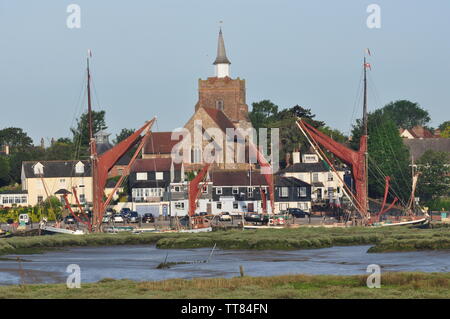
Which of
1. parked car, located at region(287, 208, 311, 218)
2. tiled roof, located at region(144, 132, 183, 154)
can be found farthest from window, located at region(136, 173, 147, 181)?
parked car, located at region(287, 208, 311, 218)

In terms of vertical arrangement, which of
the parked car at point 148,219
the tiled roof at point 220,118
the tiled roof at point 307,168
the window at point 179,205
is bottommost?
the parked car at point 148,219

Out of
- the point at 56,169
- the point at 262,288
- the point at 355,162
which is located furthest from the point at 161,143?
the point at 262,288

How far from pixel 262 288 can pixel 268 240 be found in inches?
1419

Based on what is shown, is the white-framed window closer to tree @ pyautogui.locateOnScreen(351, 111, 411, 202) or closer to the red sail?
tree @ pyautogui.locateOnScreen(351, 111, 411, 202)

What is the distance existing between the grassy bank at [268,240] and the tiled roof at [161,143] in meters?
63.2

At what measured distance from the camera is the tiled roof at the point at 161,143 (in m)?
162

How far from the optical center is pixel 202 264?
7244 centimetres

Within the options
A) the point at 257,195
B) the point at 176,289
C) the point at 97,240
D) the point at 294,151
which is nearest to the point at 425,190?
the point at 257,195

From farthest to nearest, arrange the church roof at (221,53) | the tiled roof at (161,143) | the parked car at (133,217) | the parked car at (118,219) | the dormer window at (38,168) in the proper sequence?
the church roof at (221,53)
the tiled roof at (161,143)
the dormer window at (38,168)
the parked car at (133,217)
the parked car at (118,219)

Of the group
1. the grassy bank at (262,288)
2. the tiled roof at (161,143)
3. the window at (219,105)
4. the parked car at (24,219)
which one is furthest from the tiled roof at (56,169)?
the grassy bank at (262,288)

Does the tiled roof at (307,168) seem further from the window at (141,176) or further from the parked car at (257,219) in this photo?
the parked car at (257,219)

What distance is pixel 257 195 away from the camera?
5133 inches

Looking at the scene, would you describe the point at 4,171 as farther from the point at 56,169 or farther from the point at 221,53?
the point at 221,53
